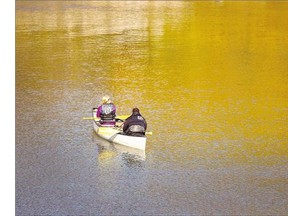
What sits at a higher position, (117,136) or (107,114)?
(107,114)

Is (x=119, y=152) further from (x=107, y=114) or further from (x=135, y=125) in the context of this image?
(x=107, y=114)

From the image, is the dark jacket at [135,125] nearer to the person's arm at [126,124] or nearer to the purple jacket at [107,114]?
the person's arm at [126,124]

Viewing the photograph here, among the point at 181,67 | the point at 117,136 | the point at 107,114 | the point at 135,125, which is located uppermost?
the point at 181,67

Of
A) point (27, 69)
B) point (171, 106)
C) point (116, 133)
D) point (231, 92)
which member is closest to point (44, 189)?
point (116, 133)

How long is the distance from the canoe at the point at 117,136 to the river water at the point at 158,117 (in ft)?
0.86

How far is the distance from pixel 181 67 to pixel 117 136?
539 inches

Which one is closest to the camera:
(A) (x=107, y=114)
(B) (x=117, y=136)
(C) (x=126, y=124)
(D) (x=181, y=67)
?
(C) (x=126, y=124)

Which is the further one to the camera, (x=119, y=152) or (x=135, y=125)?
(x=119, y=152)

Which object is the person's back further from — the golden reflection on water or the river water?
the golden reflection on water

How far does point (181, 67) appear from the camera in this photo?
108 ft

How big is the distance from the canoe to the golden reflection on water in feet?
2.45

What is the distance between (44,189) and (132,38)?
26.9m

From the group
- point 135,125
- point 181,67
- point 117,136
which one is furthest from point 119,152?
point 181,67

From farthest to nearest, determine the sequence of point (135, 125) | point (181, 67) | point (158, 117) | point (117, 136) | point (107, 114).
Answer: point (181, 67) → point (158, 117) → point (107, 114) → point (117, 136) → point (135, 125)
